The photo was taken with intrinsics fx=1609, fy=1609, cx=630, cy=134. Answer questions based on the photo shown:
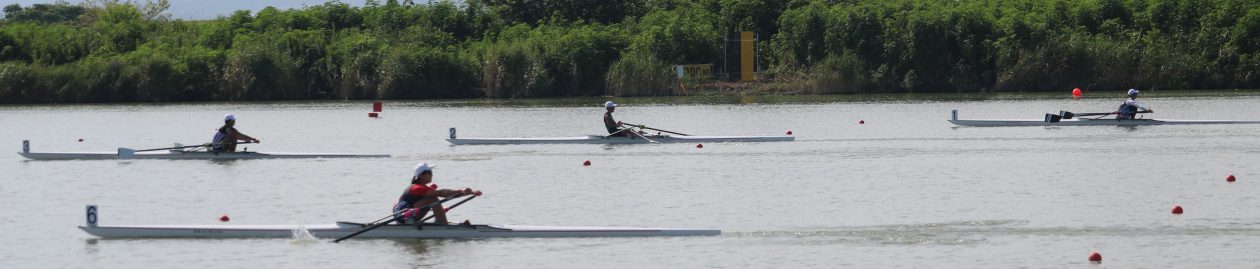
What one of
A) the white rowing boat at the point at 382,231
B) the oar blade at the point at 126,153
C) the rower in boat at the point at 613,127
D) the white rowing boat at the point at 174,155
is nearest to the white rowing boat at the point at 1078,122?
the rower in boat at the point at 613,127

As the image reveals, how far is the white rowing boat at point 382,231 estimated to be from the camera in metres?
15.4

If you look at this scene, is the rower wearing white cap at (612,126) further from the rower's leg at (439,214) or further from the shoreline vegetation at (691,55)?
the shoreline vegetation at (691,55)

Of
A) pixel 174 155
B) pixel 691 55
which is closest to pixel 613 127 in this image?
pixel 174 155

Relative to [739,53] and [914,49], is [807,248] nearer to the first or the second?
[914,49]

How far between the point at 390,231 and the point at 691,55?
132 feet

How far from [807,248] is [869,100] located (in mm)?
32568

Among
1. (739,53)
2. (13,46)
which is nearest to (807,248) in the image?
(739,53)

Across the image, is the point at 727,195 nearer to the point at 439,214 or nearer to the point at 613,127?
the point at 439,214

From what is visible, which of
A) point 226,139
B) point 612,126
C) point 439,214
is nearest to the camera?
point 439,214

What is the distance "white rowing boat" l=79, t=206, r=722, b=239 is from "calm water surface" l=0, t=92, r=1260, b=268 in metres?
0.12

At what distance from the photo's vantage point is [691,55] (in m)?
55.2

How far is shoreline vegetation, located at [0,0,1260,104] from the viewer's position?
5056 centimetres

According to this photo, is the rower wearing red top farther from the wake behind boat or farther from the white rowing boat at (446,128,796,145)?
the wake behind boat

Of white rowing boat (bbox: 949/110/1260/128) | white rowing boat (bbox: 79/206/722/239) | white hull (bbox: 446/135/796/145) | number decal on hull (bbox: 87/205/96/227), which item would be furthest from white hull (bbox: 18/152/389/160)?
white rowing boat (bbox: 949/110/1260/128)
